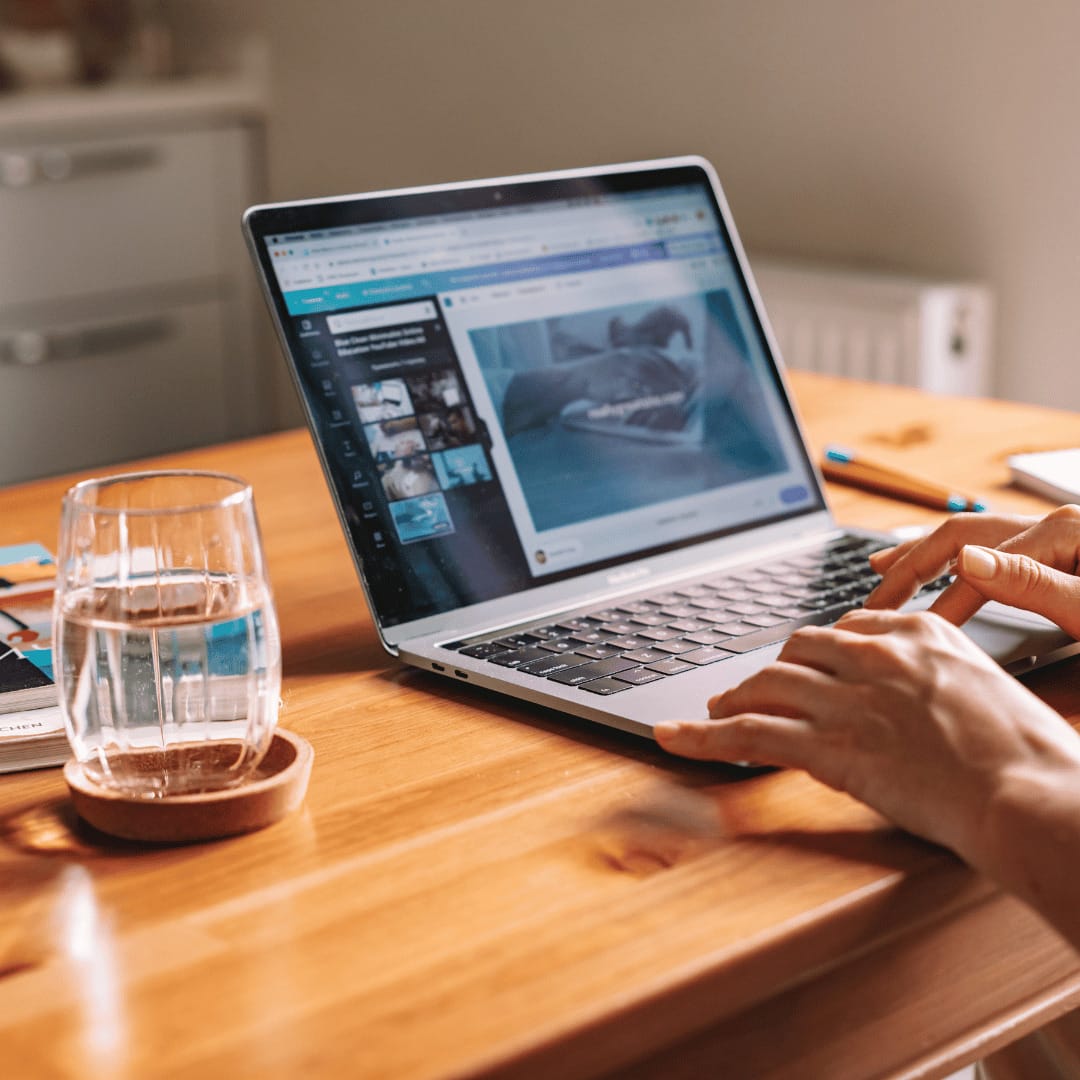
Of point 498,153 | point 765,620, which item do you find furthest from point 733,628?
point 498,153

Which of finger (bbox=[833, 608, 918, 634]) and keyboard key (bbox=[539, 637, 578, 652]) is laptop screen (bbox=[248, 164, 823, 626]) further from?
finger (bbox=[833, 608, 918, 634])

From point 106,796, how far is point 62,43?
2.88 m

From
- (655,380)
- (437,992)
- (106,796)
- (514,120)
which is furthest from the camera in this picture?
(514,120)

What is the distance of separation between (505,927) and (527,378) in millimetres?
473

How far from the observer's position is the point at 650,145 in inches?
104

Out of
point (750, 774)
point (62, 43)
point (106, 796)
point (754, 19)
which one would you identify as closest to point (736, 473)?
point (750, 774)

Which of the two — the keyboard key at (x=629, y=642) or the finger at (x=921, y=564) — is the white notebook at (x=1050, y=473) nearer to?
the finger at (x=921, y=564)

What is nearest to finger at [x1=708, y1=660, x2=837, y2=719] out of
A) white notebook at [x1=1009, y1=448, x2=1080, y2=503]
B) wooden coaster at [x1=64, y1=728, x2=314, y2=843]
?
wooden coaster at [x1=64, y1=728, x2=314, y2=843]

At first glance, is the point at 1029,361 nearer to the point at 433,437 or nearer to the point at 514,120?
the point at 514,120

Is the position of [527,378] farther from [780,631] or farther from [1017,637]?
[1017,637]

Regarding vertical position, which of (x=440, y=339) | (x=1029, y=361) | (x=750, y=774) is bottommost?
(x=1029, y=361)

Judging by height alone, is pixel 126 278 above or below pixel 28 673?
below

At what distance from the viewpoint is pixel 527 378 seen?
Result: 962mm

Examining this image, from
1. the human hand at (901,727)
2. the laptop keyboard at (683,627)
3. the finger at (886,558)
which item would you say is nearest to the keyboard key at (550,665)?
the laptop keyboard at (683,627)
